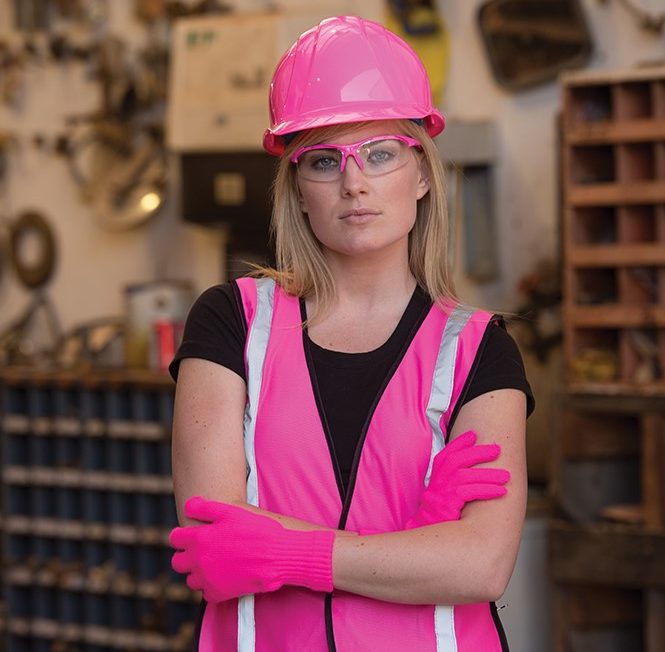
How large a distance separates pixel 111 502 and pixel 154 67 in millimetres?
1546

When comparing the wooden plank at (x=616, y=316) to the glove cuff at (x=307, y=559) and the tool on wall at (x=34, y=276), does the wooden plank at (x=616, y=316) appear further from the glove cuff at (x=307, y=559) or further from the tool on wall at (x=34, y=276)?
the tool on wall at (x=34, y=276)

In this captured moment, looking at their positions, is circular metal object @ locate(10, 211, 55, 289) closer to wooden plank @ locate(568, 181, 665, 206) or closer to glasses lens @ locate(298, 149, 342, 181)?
wooden plank @ locate(568, 181, 665, 206)

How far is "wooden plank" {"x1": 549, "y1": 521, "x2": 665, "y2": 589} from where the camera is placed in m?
2.87

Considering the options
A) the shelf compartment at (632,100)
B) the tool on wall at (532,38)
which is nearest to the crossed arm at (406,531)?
the shelf compartment at (632,100)

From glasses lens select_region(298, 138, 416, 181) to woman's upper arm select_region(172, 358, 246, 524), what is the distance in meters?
0.31

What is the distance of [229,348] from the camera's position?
5.31 ft

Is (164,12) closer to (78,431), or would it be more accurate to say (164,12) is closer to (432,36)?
(432,36)

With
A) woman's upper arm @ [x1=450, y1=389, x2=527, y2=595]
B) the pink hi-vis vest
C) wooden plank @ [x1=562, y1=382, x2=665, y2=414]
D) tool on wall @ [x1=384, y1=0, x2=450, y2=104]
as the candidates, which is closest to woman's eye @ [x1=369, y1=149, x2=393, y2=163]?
the pink hi-vis vest

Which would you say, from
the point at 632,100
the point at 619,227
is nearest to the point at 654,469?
the point at 619,227

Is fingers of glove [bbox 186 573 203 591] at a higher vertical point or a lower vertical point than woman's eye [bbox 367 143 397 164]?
lower

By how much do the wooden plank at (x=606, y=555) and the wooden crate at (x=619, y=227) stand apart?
0.38 metres

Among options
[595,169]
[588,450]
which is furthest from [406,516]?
[595,169]

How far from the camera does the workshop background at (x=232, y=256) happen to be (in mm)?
3035

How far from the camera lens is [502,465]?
1.55 m
